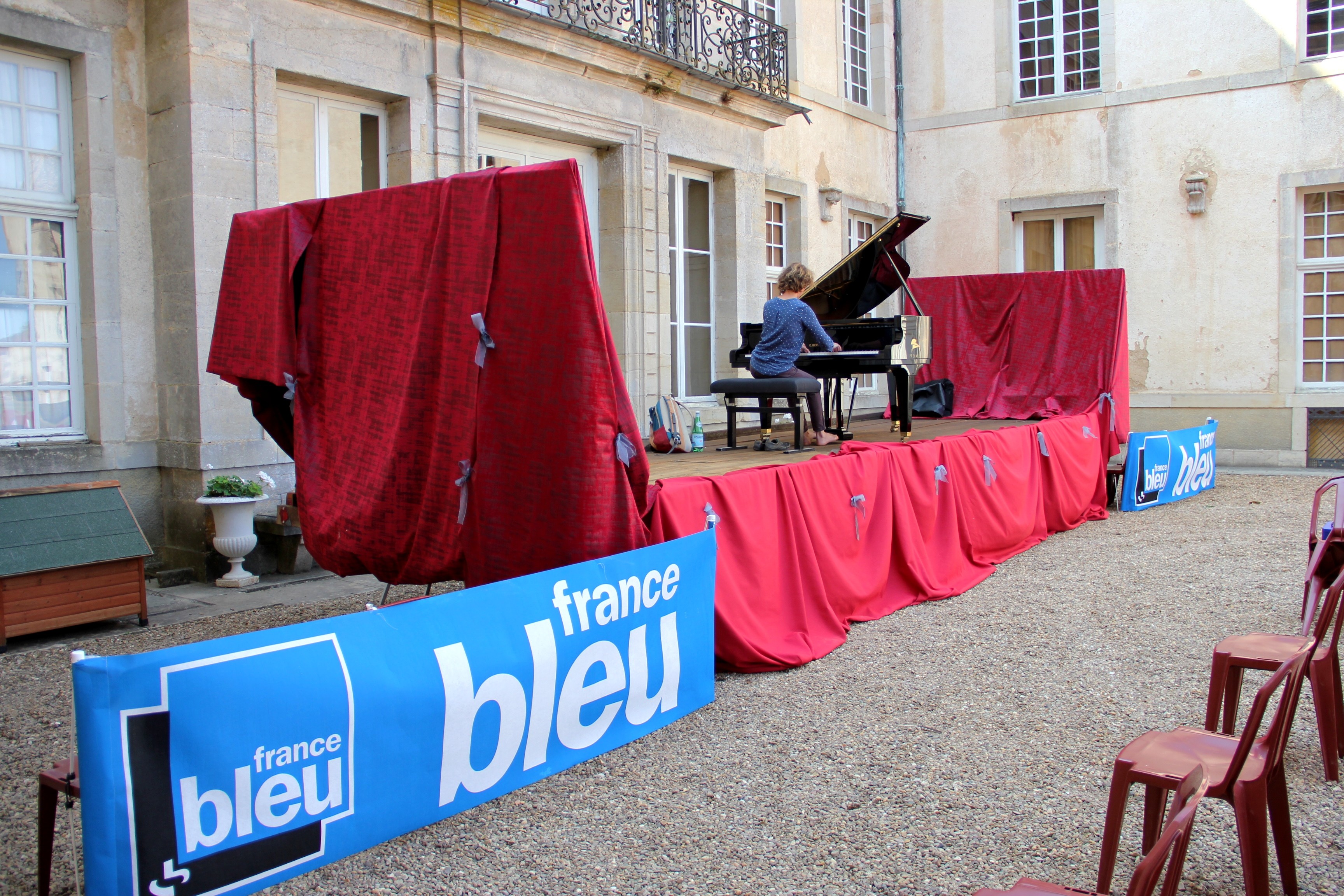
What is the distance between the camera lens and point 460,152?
290 inches

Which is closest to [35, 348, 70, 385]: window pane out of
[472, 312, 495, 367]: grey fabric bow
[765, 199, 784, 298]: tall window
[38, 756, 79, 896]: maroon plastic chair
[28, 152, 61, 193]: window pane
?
[28, 152, 61, 193]: window pane

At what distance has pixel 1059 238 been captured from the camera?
530 inches

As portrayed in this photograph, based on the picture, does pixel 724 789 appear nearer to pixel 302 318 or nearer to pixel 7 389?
pixel 302 318

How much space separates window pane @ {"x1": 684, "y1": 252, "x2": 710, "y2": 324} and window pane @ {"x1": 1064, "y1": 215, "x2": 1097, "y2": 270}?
18.8 ft

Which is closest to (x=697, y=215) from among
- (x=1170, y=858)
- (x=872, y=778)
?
(x=872, y=778)

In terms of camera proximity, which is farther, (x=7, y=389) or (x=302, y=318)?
(x=7, y=389)

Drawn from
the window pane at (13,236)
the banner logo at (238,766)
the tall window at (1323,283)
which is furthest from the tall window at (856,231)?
the banner logo at (238,766)

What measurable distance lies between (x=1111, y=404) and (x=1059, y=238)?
504 cm

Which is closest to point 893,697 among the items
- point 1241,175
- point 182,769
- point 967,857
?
point 967,857

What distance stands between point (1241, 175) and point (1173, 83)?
1353 mm

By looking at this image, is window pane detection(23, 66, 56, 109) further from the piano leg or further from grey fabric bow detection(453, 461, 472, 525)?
the piano leg

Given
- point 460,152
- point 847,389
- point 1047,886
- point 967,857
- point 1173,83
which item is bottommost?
point 967,857

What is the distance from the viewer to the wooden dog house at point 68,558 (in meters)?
4.79

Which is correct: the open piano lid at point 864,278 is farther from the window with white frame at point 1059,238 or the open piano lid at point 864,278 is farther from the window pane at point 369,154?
the window with white frame at point 1059,238
